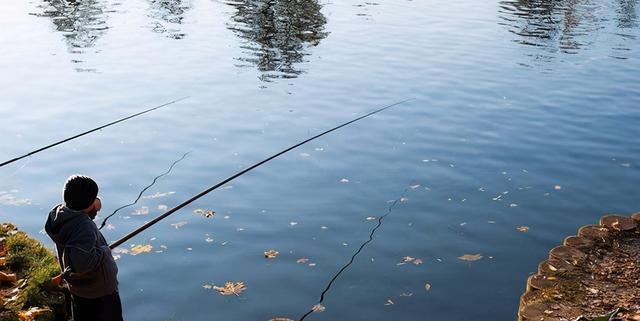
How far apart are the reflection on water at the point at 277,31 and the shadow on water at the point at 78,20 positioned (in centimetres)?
552

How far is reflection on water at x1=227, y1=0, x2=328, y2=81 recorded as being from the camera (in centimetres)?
2272

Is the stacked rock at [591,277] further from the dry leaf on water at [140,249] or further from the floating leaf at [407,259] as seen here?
the dry leaf on water at [140,249]

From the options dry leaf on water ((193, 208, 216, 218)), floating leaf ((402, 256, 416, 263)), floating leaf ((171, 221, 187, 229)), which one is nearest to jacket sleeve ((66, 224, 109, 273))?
floating leaf ((171, 221, 187, 229))

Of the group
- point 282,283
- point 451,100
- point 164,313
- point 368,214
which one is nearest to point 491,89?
point 451,100

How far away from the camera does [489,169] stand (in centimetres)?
1316

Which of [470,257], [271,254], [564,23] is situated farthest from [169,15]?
[470,257]

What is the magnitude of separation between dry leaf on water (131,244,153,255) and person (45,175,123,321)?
352cm

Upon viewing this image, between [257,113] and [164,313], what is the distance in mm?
8898

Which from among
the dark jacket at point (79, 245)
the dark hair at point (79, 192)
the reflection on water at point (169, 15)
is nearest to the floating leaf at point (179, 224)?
the dark jacket at point (79, 245)

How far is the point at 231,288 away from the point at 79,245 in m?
3.46

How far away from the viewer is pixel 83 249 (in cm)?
560

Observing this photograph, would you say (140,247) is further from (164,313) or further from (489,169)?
(489,169)

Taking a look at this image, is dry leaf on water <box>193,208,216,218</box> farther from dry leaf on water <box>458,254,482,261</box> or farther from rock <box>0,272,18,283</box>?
dry leaf on water <box>458,254,482,261</box>

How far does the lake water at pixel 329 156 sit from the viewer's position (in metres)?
9.09
